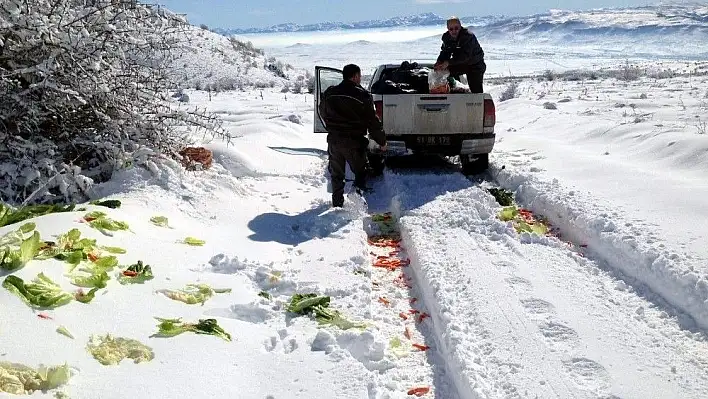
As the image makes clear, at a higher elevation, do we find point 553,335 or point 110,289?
point 110,289

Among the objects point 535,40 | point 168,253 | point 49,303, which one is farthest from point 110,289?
point 535,40

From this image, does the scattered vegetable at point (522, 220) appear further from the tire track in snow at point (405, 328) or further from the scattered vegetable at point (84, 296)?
the scattered vegetable at point (84, 296)

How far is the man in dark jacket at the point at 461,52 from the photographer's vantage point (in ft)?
34.1

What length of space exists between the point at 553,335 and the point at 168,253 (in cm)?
325

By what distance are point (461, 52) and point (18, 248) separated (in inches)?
308

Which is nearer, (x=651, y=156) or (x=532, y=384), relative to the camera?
(x=532, y=384)

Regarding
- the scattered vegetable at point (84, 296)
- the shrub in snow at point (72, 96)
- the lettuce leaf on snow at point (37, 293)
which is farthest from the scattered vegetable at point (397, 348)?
the shrub in snow at point (72, 96)

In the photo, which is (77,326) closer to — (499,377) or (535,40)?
(499,377)

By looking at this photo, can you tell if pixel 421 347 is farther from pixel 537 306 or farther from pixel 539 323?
pixel 537 306

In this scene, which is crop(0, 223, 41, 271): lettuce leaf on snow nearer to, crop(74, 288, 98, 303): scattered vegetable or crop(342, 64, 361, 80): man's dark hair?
crop(74, 288, 98, 303): scattered vegetable

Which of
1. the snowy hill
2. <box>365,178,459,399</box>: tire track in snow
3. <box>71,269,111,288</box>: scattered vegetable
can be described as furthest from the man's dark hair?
the snowy hill

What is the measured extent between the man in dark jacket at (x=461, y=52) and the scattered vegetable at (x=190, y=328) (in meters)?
7.24

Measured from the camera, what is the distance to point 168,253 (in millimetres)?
5473

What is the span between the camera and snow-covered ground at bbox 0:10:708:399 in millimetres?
3695
